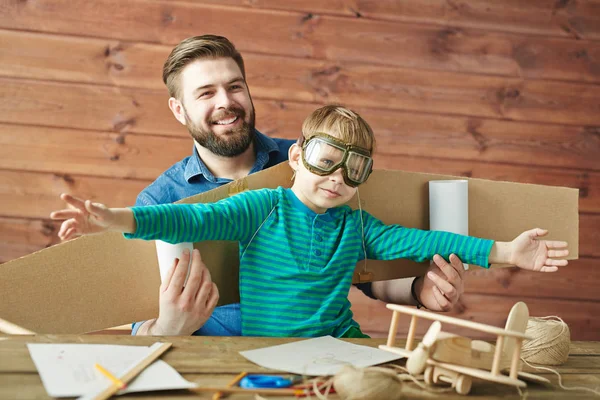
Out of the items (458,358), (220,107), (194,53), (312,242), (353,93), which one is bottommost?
(458,358)

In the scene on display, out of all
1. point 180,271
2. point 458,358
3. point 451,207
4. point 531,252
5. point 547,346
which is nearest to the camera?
point 458,358

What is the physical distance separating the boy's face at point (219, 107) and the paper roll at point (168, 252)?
53 cm

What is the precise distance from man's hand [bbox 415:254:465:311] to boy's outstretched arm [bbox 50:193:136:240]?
0.77 metres

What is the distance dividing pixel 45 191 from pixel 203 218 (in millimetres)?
1652

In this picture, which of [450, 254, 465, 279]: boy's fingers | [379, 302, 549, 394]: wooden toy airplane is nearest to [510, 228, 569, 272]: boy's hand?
[450, 254, 465, 279]: boy's fingers

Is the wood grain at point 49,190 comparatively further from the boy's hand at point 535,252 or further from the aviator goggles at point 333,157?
the boy's hand at point 535,252

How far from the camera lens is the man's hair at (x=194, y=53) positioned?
6.47ft

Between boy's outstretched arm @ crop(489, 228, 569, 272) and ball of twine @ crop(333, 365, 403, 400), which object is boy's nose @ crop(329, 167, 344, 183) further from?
ball of twine @ crop(333, 365, 403, 400)

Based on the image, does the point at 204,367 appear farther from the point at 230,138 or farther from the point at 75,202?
the point at 230,138

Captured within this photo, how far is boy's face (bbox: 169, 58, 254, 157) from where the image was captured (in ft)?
6.36

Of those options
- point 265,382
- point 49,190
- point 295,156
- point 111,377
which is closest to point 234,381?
point 265,382

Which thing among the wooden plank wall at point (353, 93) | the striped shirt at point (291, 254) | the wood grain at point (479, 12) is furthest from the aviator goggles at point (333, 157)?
the wood grain at point (479, 12)

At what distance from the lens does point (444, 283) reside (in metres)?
1.62

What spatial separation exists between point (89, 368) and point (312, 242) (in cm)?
63
